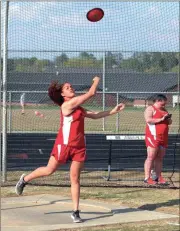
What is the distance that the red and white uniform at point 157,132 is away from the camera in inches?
→ 513

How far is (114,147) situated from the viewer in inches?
873

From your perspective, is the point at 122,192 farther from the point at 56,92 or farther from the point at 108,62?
the point at 108,62

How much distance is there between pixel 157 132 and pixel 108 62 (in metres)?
4.34

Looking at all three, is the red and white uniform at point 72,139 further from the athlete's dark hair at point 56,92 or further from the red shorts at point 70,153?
the athlete's dark hair at point 56,92

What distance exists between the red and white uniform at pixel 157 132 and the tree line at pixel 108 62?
198cm

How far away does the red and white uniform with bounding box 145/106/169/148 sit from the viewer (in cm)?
1304

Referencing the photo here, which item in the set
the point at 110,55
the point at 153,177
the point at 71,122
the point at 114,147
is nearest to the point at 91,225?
the point at 71,122

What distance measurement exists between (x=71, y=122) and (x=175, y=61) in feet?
25.0

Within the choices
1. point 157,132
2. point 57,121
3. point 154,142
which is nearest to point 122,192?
point 154,142

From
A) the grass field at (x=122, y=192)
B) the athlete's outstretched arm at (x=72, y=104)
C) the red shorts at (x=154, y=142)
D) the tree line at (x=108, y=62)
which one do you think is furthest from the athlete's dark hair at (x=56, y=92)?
the tree line at (x=108, y=62)

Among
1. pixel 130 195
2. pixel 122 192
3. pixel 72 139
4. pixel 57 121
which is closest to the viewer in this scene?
pixel 72 139

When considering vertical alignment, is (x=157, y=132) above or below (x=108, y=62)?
below

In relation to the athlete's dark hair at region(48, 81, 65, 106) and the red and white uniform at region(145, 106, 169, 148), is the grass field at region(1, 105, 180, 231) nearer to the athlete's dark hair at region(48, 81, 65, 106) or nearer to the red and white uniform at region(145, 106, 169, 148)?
the red and white uniform at region(145, 106, 169, 148)

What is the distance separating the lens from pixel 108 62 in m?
17.1
